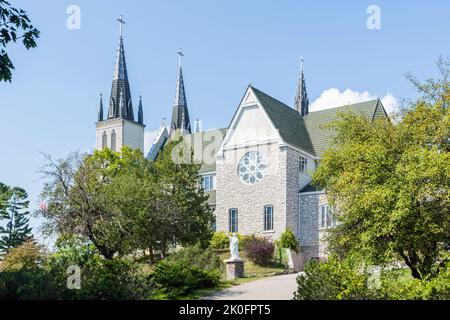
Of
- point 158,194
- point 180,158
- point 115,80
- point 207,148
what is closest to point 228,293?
point 158,194

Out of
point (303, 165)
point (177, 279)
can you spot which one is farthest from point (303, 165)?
point (177, 279)

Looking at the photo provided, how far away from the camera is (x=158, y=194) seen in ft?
106

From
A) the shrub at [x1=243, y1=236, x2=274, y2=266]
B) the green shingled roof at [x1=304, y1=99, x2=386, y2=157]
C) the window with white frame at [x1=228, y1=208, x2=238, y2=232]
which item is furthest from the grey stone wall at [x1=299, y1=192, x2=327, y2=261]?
the shrub at [x1=243, y1=236, x2=274, y2=266]

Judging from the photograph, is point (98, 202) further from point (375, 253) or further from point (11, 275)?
point (375, 253)

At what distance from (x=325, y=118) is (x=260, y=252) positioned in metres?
16.0

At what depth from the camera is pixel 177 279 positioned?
73.6ft

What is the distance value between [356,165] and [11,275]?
1148 centimetres

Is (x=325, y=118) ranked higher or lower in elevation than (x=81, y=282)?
higher

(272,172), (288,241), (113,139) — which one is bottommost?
(288,241)

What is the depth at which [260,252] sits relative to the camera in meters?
35.2

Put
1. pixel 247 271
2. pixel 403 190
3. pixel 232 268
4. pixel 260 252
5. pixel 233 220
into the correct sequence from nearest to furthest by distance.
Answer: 1. pixel 403 190
2. pixel 232 268
3. pixel 247 271
4. pixel 260 252
5. pixel 233 220

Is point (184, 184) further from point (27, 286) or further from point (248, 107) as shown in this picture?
point (27, 286)

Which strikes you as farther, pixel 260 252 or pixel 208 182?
pixel 208 182

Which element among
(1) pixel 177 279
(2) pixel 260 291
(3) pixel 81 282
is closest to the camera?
(3) pixel 81 282
